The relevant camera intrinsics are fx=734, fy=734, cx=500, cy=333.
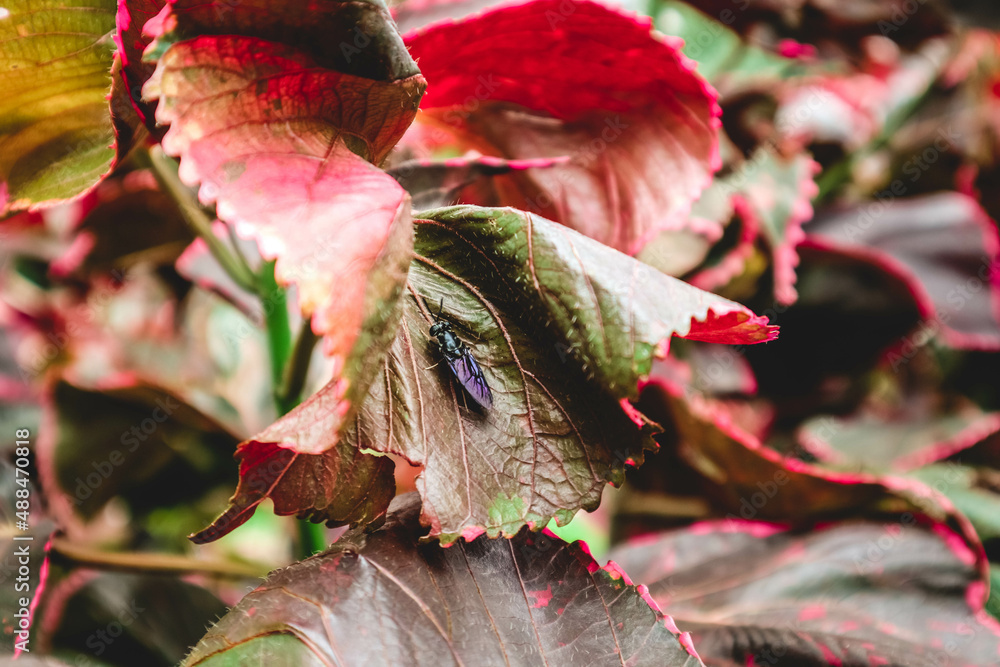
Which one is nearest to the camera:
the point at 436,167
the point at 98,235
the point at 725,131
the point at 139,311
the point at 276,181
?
the point at 276,181

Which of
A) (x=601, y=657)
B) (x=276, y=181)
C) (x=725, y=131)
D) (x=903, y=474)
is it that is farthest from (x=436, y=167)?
(x=903, y=474)

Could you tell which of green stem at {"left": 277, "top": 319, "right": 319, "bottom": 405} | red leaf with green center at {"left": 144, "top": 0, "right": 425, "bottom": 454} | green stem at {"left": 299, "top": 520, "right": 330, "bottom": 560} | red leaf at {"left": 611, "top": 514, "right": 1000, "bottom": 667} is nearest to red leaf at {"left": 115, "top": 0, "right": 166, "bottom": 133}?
red leaf with green center at {"left": 144, "top": 0, "right": 425, "bottom": 454}

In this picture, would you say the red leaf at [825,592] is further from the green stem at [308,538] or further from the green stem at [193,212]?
the green stem at [193,212]

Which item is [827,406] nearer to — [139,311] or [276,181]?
[276,181]

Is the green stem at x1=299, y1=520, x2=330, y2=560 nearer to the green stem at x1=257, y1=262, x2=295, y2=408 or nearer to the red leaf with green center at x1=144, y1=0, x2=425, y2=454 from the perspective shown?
the green stem at x1=257, y1=262, x2=295, y2=408

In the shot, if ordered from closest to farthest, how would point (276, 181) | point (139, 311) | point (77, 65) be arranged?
1. point (276, 181)
2. point (77, 65)
3. point (139, 311)

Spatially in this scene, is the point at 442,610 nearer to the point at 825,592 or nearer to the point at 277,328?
the point at 277,328
